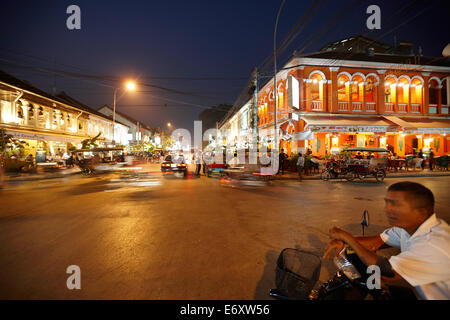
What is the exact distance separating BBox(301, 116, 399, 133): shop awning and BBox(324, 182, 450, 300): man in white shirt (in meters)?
18.4

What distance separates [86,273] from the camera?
3305 mm

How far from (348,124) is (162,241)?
2033 centimetres

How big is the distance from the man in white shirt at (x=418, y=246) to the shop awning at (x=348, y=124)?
1839cm

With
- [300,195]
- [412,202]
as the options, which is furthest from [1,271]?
[300,195]

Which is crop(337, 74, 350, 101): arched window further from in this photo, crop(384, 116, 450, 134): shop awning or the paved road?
the paved road

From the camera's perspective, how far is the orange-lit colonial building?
20.5 metres

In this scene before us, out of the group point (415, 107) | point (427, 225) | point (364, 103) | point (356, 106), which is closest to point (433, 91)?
point (415, 107)

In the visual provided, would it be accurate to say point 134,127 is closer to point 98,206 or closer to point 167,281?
point 98,206

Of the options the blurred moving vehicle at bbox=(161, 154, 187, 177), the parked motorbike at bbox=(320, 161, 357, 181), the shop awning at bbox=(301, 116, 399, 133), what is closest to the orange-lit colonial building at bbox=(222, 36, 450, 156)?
the shop awning at bbox=(301, 116, 399, 133)

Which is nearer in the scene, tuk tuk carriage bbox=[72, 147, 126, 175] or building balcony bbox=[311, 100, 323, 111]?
tuk tuk carriage bbox=[72, 147, 126, 175]

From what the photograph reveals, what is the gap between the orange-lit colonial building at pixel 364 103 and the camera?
20484 mm
